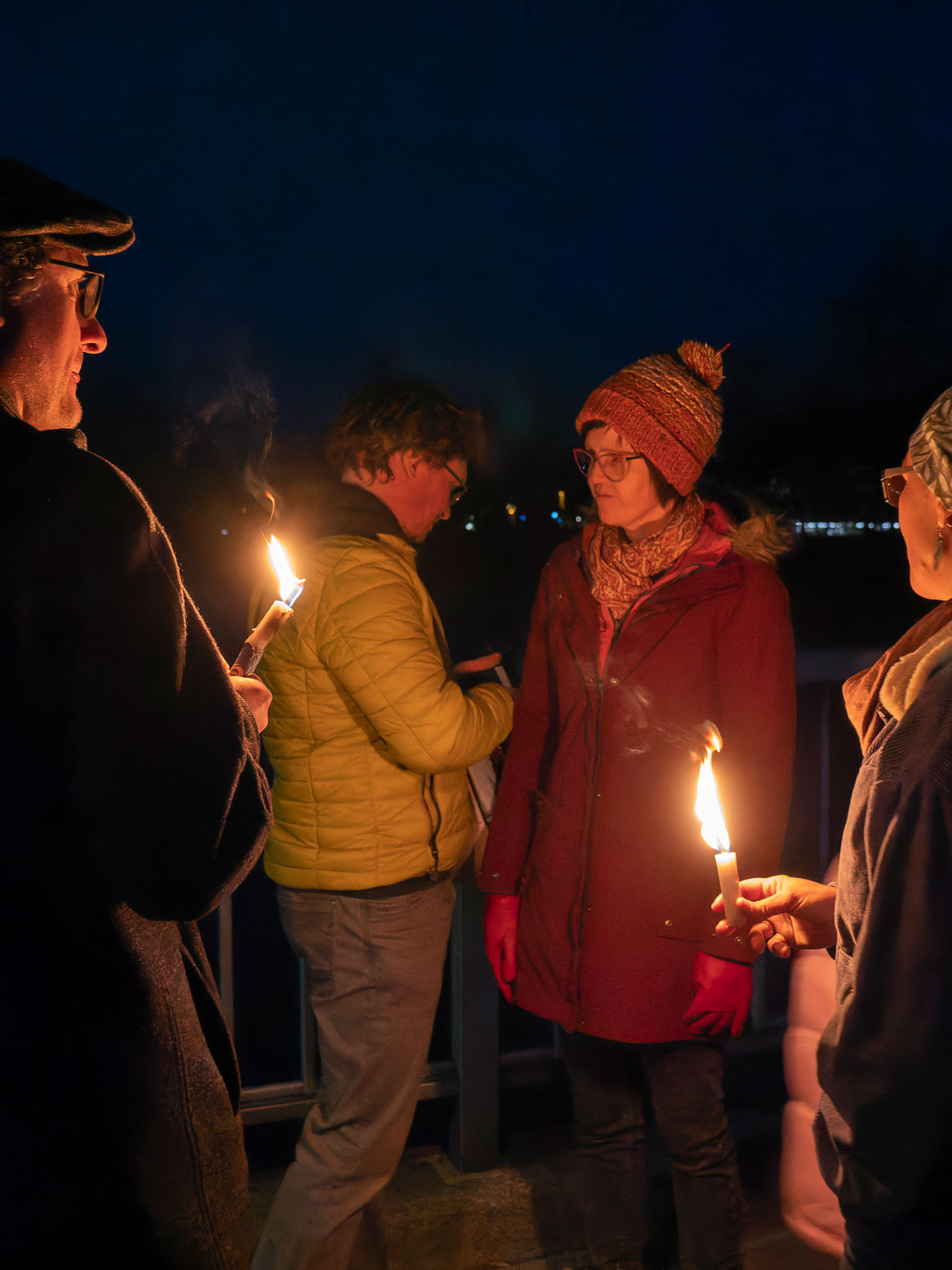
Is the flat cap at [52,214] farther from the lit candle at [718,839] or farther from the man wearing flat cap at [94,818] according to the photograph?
the lit candle at [718,839]

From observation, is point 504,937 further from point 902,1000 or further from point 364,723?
point 902,1000

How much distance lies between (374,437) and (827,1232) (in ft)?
7.86

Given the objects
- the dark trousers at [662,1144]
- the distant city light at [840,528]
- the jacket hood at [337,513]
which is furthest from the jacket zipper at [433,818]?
the distant city light at [840,528]

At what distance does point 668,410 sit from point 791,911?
144cm

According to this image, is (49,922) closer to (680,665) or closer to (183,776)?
(183,776)

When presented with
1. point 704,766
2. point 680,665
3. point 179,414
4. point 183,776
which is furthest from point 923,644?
point 179,414

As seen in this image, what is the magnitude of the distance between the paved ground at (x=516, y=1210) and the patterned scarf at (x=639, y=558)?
217cm

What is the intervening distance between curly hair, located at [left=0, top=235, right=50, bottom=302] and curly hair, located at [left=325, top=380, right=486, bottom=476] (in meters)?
1.41

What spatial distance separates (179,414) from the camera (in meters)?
3.06

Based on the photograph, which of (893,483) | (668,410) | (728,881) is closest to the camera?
(728,881)

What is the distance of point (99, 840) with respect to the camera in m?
1.54

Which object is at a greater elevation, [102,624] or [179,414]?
[179,414]

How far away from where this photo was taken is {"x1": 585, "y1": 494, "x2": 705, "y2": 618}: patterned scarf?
2828 mm

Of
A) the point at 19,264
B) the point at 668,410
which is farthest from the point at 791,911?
the point at 19,264
